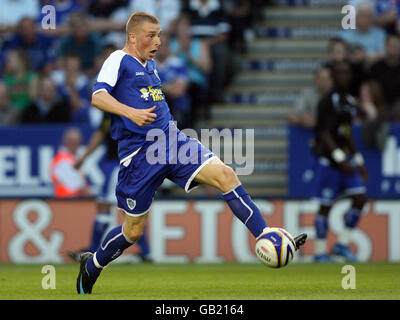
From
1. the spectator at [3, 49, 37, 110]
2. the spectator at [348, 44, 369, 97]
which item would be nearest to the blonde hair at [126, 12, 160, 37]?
the spectator at [348, 44, 369, 97]

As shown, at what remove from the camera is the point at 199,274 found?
36.8 feet

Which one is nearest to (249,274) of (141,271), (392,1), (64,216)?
(141,271)

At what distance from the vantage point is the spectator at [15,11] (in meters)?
17.4

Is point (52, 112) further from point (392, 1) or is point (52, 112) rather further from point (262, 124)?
point (392, 1)

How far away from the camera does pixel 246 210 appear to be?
7965mm

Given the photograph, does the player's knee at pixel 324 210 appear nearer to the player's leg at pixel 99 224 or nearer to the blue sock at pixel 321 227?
the blue sock at pixel 321 227

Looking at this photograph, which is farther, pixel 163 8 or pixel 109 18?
pixel 109 18

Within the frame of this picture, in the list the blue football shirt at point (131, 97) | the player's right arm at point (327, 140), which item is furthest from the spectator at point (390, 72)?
the blue football shirt at point (131, 97)

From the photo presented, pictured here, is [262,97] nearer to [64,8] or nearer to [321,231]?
[321,231]

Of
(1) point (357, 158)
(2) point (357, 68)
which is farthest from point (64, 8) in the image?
(1) point (357, 158)

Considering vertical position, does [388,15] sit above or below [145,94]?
above

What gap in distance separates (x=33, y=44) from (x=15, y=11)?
2.58 ft

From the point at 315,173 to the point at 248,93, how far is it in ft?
9.93

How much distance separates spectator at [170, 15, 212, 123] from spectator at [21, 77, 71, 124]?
2011mm
